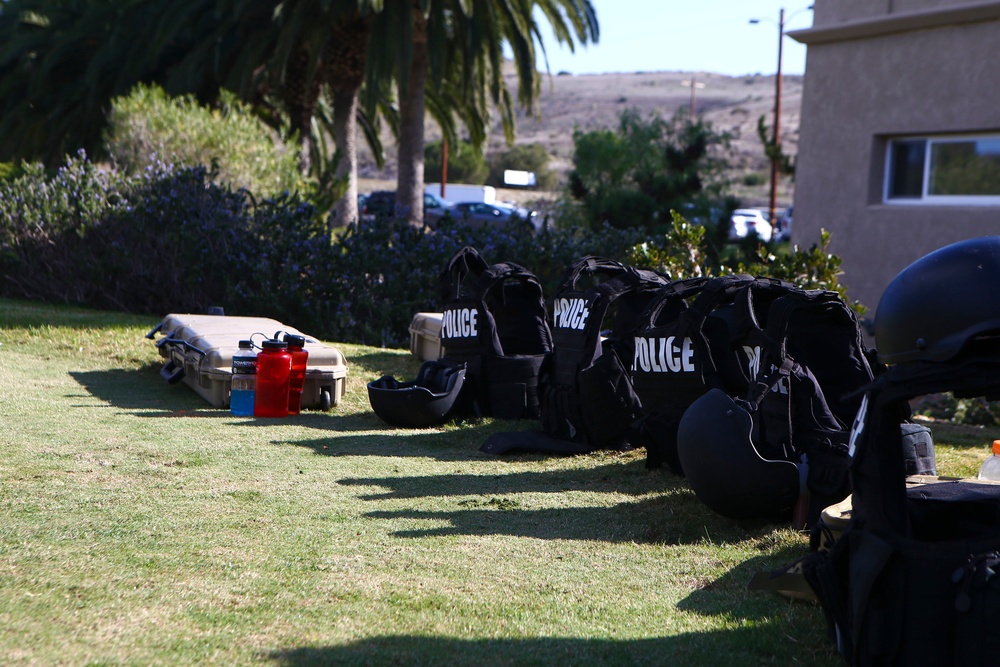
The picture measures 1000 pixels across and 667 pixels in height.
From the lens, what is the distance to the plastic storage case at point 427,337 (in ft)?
28.8

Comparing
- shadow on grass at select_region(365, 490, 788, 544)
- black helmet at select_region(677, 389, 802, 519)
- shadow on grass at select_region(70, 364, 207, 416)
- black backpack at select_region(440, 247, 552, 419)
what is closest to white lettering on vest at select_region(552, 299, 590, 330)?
black backpack at select_region(440, 247, 552, 419)

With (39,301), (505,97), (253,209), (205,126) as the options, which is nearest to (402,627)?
(253,209)

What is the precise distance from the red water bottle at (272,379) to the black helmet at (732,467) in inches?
137

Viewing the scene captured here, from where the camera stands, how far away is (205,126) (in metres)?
14.9

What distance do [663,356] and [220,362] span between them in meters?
3.39

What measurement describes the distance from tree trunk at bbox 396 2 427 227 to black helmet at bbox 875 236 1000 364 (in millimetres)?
15454

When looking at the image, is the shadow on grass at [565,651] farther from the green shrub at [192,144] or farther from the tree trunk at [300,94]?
the tree trunk at [300,94]

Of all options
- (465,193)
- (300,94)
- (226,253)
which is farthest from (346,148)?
(465,193)

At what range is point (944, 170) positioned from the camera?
38.2ft

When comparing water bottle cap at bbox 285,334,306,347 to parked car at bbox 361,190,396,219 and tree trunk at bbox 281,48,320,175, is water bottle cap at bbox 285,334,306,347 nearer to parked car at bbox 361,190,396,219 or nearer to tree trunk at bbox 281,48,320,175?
tree trunk at bbox 281,48,320,175

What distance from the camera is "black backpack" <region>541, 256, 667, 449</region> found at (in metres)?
6.02

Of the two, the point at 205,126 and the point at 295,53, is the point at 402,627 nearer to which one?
the point at 205,126

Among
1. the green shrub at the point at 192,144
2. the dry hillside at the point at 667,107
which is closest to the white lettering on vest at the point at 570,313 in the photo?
the green shrub at the point at 192,144

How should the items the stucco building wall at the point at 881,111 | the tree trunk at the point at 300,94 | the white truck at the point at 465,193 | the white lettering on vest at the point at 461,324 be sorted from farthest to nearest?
the white truck at the point at 465,193 → the tree trunk at the point at 300,94 → the stucco building wall at the point at 881,111 → the white lettering on vest at the point at 461,324
